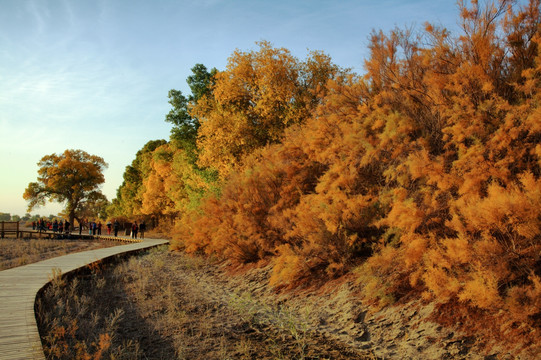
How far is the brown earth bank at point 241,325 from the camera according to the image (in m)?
5.44

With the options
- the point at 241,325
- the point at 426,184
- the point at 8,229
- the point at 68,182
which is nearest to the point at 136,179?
the point at 68,182

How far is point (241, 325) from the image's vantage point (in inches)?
284

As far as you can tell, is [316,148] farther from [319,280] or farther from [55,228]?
[55,228]

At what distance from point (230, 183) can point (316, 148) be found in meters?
4.59

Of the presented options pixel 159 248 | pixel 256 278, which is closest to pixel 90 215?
pixel 159 248

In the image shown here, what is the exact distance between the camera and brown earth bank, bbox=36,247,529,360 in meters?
5.44

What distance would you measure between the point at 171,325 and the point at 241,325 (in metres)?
1.31

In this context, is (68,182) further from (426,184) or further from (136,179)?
(426,184)

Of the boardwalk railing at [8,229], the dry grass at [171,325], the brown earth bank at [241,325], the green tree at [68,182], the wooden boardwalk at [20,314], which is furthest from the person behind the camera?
the green tree at [68,182]

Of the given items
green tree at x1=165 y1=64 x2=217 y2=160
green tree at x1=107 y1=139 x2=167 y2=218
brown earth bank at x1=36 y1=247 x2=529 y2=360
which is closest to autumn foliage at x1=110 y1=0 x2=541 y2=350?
brown earth bank at x1=36 y1=247 x2=529 y2=360

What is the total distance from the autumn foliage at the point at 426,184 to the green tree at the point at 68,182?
38114 millimetres

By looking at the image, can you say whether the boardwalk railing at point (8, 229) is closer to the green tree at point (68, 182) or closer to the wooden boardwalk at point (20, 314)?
the green tree at point (68, 182)

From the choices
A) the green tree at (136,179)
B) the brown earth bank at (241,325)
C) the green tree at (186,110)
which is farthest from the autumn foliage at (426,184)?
the green tree at (136,179)

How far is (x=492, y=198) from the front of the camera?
5234mm
